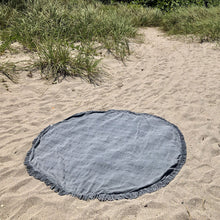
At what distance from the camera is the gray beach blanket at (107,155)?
83.4 inches

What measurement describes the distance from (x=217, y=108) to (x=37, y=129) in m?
2.33

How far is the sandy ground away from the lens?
1936 millimetres

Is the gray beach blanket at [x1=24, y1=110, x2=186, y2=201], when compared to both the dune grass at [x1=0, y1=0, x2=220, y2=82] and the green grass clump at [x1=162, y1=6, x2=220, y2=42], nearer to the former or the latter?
the dune grass at [x1=0, y1=0, x2=220, y2=82]

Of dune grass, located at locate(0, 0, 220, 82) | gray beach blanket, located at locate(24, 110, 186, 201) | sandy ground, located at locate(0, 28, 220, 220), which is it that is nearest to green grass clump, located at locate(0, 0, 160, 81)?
dune grass, located at locate(0, 0, 220, 82)

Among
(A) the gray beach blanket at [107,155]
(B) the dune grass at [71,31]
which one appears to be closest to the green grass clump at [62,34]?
(B) the dune grass at [71,31]

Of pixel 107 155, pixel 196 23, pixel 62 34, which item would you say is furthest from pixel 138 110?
pixel 196 23

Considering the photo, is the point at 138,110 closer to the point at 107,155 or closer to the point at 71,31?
the point at 107,155

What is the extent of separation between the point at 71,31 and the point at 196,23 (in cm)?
326

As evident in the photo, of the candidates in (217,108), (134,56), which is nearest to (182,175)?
(217,108)

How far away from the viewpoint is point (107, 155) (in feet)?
7.86

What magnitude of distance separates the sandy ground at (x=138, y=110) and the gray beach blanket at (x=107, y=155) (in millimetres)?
85

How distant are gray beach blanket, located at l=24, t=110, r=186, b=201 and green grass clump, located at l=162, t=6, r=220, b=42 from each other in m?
3.83

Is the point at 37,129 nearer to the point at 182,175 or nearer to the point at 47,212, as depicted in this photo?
the point at 47,212

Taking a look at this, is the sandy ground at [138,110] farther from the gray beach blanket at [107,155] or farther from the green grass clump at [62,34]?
the green grass clump at [62,34]
